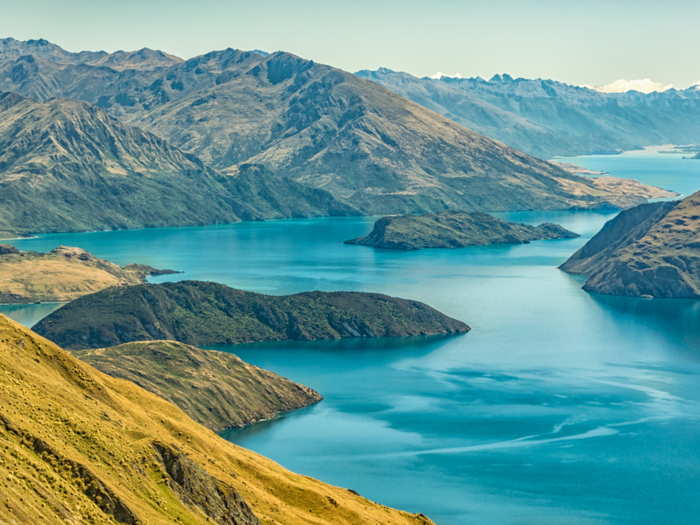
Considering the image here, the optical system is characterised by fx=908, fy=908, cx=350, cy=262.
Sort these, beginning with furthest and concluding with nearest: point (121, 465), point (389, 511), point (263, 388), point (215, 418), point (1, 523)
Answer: point (263, 388) < point (215, 418) < point (389, 511) < point (121, 465) < point (1, 523)

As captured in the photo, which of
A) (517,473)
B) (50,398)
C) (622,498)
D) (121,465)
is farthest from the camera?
(517,473)

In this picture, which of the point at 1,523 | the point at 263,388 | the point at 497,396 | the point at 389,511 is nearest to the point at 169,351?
the point at 263,388

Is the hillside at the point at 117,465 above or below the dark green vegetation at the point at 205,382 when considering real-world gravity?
above

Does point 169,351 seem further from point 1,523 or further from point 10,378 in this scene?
point 1,523

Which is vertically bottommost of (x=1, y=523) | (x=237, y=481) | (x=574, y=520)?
(x=574, y=520)

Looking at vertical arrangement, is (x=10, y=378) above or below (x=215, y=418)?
above

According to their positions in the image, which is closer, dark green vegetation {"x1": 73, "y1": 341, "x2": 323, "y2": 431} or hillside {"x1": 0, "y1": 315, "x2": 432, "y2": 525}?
hillside {"x1": 0, "y1": 315, "x2": 432, "y2": 525}
